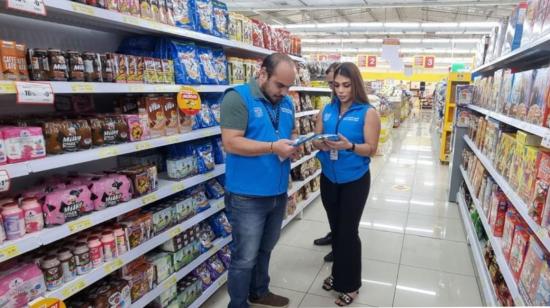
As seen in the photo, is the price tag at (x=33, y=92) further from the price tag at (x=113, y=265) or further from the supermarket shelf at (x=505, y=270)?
the supermarket shelf at (x=505, y=270)

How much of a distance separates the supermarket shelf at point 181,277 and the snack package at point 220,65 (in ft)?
4.21

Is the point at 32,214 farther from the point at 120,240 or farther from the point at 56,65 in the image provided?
the point at 56,65

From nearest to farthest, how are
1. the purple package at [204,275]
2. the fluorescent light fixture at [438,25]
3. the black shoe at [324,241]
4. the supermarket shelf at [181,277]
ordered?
1. the supermarket shelf at [181,277]
2. the purple package at [204,275]
3. the black shoe at [324,241]
4. the fluorescent light fixture at [438,25]

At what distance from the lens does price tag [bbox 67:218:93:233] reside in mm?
1620

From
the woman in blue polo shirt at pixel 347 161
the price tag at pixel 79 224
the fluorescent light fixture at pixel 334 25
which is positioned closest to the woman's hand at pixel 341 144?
the woman in blue polo shirt at pixel 347 161

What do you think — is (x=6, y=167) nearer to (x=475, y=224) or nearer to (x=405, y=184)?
(x=475, y=224)

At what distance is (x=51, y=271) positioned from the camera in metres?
1.58

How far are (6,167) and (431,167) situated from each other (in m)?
7.27

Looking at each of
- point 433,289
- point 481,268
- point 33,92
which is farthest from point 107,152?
point 481,268

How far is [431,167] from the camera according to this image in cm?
724

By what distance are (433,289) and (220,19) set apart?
2780mm

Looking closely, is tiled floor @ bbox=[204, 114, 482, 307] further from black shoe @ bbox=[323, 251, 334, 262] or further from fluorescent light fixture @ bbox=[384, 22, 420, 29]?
fluorescent light fixture @ bbox=[384, 22, 420, 29]

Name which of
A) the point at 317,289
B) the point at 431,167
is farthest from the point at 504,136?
the point at 431,167

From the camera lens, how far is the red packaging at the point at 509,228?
84.4 inches
